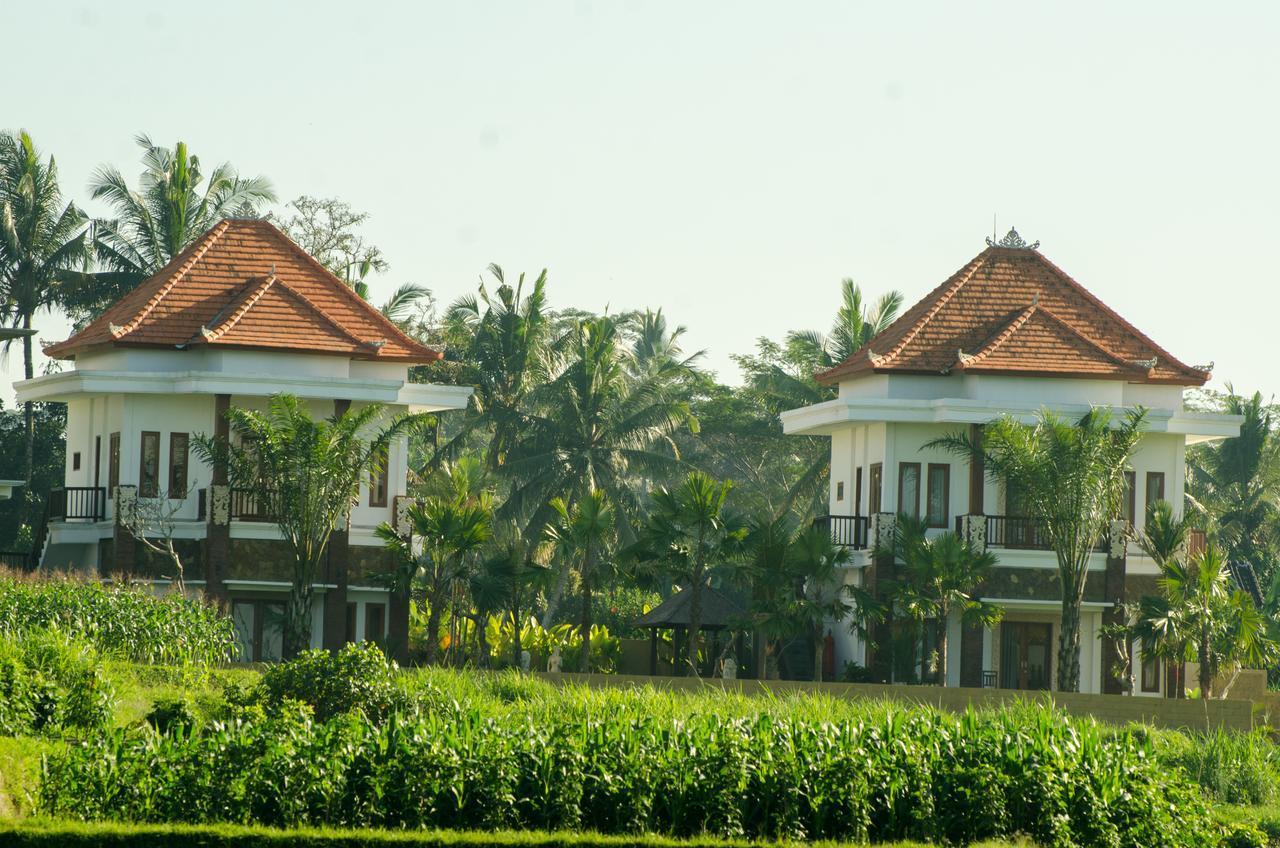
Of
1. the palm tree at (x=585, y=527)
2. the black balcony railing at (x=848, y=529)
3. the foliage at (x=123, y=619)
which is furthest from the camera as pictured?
the black balcony railing at (x=848, y=529)

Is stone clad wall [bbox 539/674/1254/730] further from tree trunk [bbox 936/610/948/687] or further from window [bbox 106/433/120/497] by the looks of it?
window [bbox 106/433/120/497]

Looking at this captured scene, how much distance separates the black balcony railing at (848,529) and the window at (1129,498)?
485cm

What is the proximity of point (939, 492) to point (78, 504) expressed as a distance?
16.2m

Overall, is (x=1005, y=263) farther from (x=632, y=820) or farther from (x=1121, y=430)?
(x=632, y=820)

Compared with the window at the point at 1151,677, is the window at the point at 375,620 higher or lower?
higher

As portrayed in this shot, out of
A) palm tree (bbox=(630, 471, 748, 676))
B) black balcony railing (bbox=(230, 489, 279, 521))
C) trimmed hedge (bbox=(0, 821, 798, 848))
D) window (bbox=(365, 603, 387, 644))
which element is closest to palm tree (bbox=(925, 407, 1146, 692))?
palm tree (bbox=(630, 471, 748, 676))

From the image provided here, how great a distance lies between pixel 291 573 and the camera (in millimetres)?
34219

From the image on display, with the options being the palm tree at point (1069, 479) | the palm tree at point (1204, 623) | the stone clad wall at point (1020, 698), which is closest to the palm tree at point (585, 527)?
the stone clad wall at point (1020, 698)

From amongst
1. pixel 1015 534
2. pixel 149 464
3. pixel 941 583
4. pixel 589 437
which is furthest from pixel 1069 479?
pixel 589 437

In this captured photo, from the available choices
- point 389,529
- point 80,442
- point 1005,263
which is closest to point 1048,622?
point 1005,263

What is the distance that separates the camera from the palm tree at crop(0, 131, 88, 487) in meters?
46.8

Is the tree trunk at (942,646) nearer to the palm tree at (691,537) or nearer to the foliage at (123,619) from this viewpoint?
the palm tree at (691,537)

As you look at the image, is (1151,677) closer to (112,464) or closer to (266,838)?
(112,464)

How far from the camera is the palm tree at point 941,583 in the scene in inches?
1321
